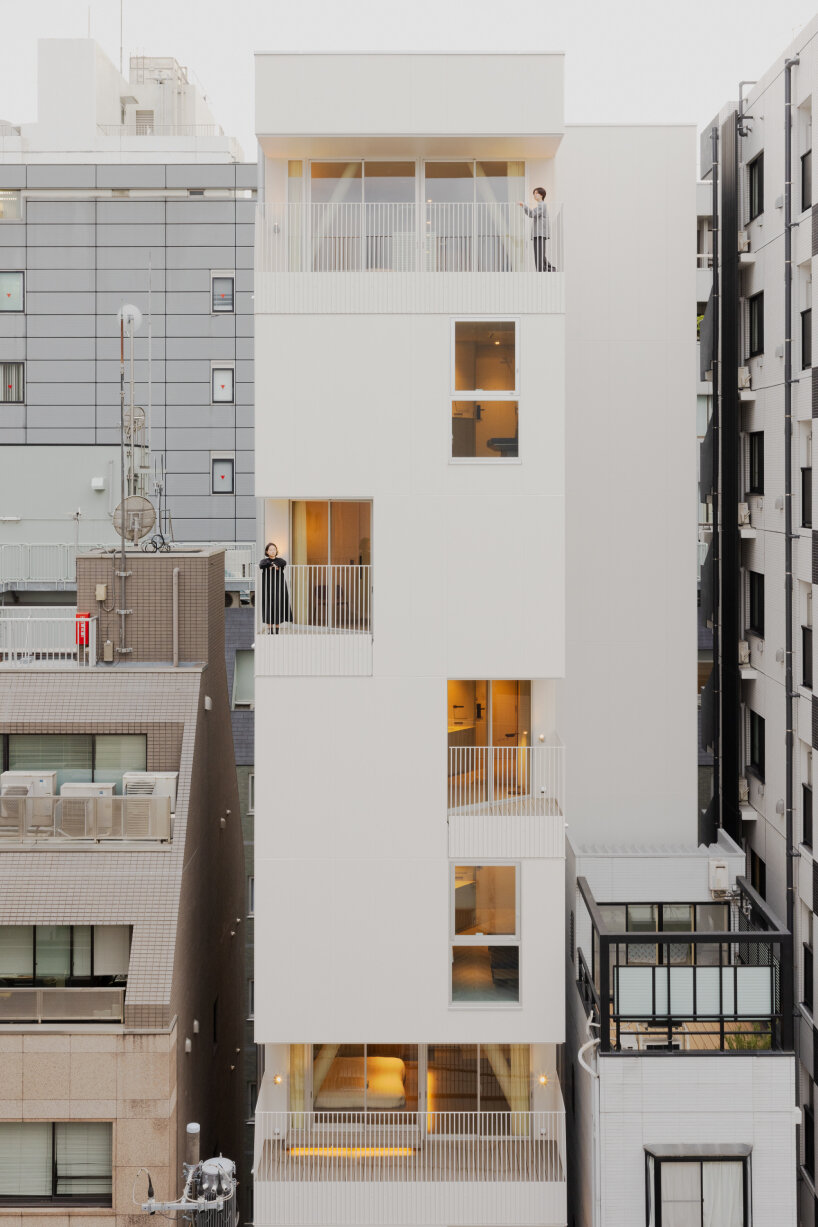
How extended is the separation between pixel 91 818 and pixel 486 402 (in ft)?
31.1

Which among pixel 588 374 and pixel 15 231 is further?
pixel 15 231

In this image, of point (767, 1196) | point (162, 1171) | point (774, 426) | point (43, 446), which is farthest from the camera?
point (43, 446)

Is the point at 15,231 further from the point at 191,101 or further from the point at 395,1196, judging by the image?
the point at 395,1196

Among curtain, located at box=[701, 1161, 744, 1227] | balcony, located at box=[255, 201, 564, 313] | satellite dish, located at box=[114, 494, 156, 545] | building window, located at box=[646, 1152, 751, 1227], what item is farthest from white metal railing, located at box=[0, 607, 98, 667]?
curtain, located at box=[701, 1161, 744, 1227]

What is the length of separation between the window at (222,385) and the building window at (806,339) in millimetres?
29610

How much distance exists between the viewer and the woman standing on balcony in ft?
63.2

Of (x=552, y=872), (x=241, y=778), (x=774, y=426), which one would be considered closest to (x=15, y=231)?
(x=241, y=778)

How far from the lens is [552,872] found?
19.1 meters

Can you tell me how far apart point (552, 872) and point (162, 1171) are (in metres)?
7.58

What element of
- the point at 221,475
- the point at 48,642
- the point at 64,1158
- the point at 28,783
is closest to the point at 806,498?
the point at 48,642

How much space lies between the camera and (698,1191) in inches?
695

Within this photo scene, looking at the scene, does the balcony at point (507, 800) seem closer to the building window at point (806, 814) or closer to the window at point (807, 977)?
the building window at point (806, 814)

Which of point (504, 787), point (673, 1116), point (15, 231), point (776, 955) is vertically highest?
point (15, 231)

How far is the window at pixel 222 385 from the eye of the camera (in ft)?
160
